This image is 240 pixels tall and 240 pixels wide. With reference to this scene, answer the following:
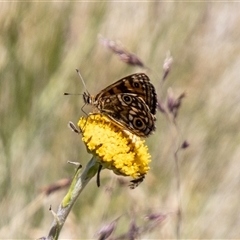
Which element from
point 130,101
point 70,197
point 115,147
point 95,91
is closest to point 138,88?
point 130,101

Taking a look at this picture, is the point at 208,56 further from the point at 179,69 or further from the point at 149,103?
the point at 149,103

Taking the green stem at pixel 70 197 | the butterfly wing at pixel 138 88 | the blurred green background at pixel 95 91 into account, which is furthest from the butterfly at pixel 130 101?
the blurred green background at pixel 95 91

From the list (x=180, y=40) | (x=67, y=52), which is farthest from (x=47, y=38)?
(x=180, y=40)

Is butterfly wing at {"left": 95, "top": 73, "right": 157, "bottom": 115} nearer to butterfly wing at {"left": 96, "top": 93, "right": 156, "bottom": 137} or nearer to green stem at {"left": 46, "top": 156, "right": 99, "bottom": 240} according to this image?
butterfly wing at {"left": 96, "top": 93, "right": 156, "bottom": 137}

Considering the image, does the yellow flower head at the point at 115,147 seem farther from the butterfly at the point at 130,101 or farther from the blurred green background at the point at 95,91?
the blurred green background at the point at 95,91

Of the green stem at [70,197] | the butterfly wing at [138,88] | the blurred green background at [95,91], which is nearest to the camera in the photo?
the green stem at [70,197]

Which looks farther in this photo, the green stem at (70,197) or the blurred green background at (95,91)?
the blurred green background at (95,91)

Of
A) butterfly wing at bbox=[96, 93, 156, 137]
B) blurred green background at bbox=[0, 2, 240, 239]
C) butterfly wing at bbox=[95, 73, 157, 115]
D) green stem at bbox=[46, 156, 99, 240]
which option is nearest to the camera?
green stem at bbox=[46, 156, 99, 240]

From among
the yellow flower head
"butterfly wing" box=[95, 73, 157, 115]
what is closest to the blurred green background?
"butterfly wing" box=[95, 73, 157, 115]
